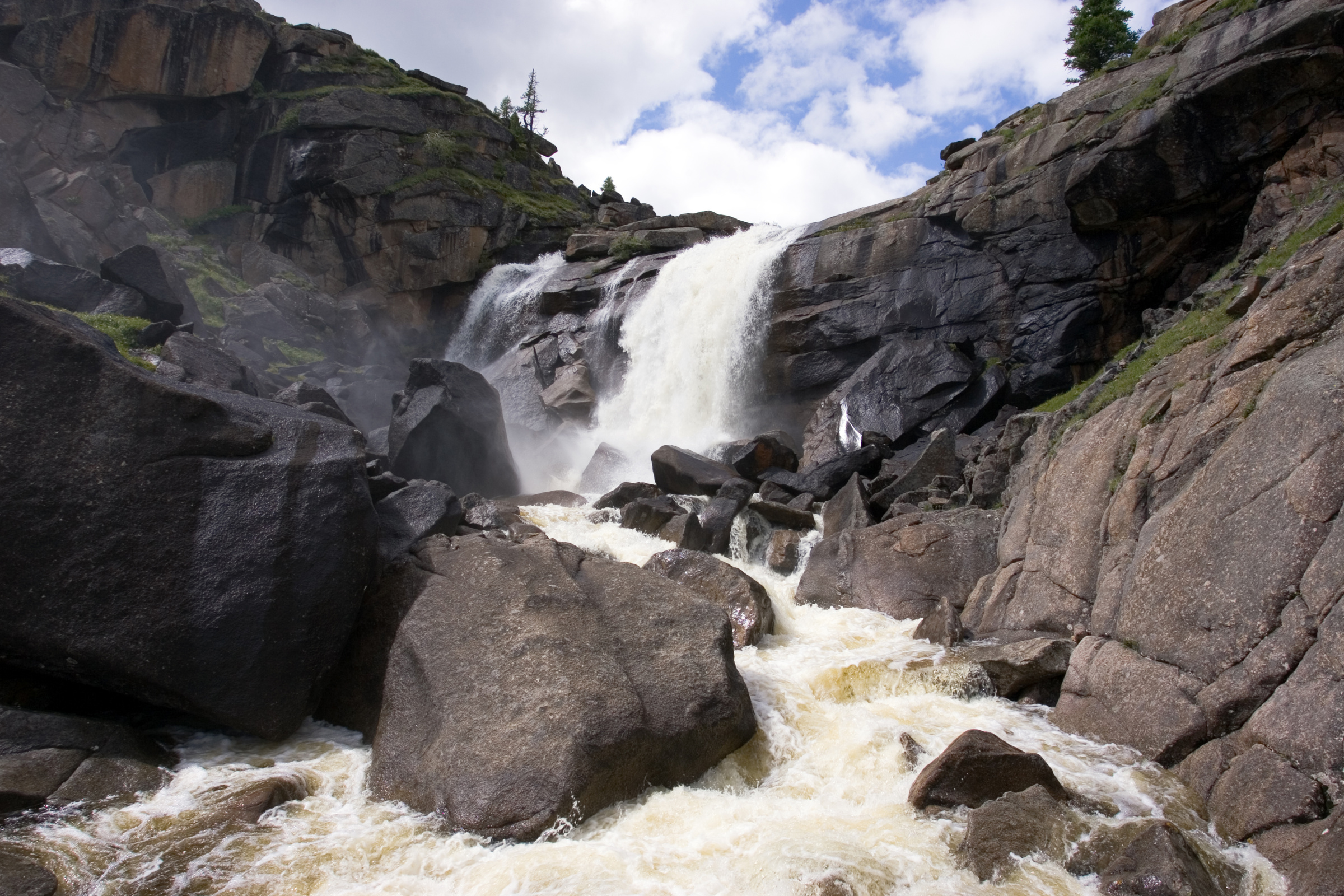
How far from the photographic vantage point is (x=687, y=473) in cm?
2202

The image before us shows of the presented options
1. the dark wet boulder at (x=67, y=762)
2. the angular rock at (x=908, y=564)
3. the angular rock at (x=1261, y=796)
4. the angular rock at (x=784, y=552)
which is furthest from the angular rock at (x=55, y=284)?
the angular rock at (x=1261, y=796)

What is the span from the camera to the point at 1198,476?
30.0 feet

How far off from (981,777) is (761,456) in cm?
1666

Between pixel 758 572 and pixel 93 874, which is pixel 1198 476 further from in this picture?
pixel 93 874

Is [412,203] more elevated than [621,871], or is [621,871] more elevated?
[412,203]

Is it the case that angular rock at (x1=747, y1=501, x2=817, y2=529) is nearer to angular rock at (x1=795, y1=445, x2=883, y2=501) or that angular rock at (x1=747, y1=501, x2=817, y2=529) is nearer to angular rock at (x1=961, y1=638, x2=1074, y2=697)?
angular rock at (x1=795, y1=445, x2=883, y2=501)

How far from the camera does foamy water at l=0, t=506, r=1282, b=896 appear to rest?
6.38 meters

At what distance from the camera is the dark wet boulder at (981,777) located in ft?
24.2

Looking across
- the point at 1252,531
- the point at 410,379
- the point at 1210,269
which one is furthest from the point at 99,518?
the point at 1210,269

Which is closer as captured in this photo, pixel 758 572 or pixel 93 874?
pixel 93 874

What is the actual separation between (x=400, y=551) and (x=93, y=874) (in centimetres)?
515

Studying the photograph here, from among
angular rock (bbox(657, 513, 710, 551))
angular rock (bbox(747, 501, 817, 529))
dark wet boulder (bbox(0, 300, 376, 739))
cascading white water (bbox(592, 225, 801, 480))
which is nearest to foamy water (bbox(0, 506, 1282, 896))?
dark wet boulder (bbox(0, 300, 376, 739))

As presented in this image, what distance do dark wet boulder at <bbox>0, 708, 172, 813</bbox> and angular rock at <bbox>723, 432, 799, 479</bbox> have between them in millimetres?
17190

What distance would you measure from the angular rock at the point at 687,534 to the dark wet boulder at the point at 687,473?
3012mm
